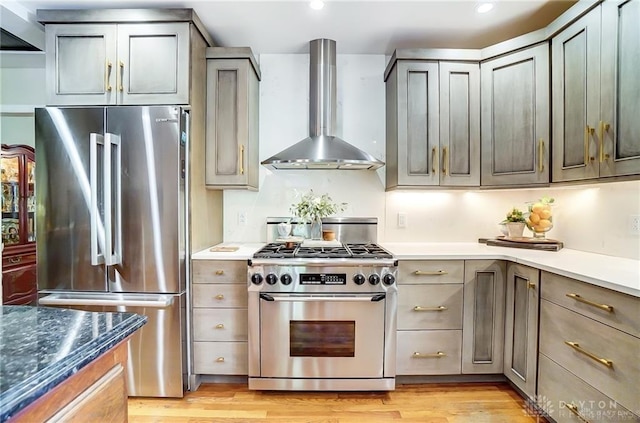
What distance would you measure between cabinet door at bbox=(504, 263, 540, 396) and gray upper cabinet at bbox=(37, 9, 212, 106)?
243 cm

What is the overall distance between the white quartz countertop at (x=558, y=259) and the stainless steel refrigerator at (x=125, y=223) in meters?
1.53

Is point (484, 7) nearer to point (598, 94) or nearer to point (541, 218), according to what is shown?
point (598, 94)

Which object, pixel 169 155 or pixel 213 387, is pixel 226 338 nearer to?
pixel 213 387

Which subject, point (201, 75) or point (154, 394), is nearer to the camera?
point (154, 394)

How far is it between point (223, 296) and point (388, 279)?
3.64ft

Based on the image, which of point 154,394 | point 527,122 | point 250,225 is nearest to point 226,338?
point 154,394

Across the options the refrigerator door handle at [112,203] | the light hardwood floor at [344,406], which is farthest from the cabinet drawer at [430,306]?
the refrigerator door handle at [112,203]

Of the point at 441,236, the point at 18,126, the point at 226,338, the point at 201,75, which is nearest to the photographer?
the point at 226,338

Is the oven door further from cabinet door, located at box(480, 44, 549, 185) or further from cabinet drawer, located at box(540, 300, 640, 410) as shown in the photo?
cabinet door, located at box(480, 44, 549, 185)

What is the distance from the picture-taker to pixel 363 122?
282 centimetres

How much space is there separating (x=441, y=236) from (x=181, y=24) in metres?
2.55

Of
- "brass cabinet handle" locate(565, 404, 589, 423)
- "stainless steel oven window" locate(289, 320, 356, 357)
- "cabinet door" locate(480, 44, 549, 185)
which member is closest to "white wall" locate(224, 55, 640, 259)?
"cabinet door" locate(480, 44, 549, 185)

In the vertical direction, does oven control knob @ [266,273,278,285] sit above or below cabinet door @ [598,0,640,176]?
below

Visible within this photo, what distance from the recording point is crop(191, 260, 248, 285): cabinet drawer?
2166 mm
